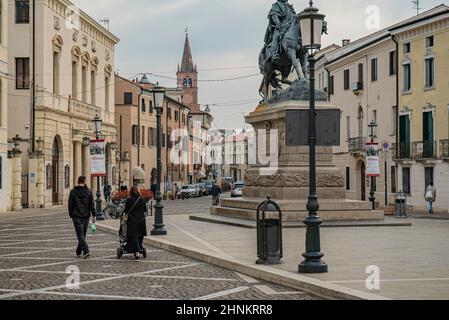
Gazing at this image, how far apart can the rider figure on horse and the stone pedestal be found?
2453 millimetres

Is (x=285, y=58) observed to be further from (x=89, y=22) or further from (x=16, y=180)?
(x=89, y=22)

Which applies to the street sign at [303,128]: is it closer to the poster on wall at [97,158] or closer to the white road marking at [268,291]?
the white road marking at [268,291]

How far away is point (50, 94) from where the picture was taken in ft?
160

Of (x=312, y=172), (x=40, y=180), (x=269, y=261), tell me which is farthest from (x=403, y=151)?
(x=312, y=172)

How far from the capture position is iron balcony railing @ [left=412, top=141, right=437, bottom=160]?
144ft

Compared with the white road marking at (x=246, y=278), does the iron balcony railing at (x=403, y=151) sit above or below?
above

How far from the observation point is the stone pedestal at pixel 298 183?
2458 centimetres

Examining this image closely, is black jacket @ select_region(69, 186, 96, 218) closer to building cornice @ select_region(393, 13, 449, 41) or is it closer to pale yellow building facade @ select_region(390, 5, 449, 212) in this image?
pale yellow building facade @ select_region(390, 5, 449, 212)

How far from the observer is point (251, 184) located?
27625mm

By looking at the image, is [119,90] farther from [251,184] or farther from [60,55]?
[251,184]

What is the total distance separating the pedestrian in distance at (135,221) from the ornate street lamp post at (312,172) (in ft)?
16.0

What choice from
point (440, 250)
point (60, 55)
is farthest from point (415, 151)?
point (440, 250)

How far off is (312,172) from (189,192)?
62090mm

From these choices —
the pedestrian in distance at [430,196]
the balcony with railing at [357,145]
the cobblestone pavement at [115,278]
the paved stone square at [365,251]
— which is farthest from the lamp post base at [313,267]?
the balcony with railing at [357,145]
